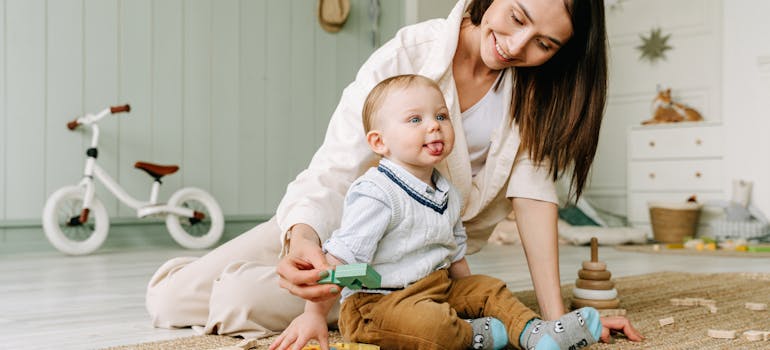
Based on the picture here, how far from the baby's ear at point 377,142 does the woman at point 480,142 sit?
13 cm

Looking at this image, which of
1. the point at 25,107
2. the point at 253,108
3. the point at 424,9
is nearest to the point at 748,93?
the point at 424,9

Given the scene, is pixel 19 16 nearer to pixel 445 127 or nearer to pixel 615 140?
pixel 445 127

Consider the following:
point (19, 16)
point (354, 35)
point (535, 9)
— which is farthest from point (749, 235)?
point (19, 16)

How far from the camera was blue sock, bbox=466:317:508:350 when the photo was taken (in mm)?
1203

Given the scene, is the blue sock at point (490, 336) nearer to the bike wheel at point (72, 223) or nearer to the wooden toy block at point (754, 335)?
the wooden toy block at point (754, 335)

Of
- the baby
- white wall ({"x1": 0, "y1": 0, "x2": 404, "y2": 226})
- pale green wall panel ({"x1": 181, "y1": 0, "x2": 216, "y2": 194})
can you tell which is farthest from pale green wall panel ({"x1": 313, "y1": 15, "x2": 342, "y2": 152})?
the baby

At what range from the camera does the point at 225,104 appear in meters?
4.23

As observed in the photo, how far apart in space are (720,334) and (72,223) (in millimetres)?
2926

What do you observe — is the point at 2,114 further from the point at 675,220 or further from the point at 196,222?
the point at 675,220

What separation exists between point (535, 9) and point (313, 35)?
3.40 metres

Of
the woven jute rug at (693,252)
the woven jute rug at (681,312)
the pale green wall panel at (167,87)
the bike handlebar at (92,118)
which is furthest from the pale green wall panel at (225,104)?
the woven jute rug at (681,312)

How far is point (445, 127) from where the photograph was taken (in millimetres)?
1205

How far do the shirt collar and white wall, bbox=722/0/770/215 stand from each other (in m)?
3.69

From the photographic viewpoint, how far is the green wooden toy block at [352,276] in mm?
972
